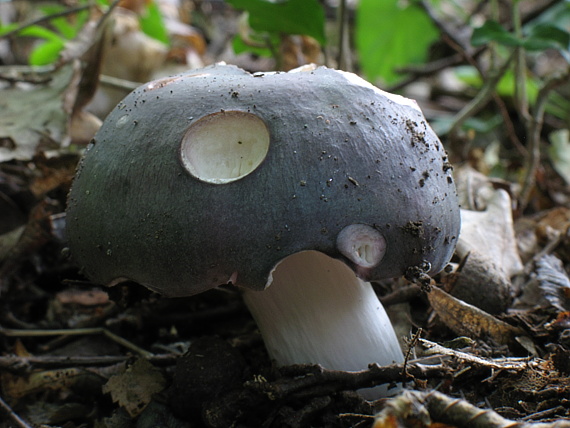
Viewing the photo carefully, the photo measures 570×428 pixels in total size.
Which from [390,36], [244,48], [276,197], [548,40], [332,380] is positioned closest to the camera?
[276,197]

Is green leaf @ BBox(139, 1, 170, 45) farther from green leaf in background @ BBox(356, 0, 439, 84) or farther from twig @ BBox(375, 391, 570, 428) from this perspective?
twig @ BBox(375, 391, 570, 428)

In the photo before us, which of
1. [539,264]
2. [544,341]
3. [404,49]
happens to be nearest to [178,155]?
[544,341]

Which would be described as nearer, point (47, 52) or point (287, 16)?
point (287, 16)

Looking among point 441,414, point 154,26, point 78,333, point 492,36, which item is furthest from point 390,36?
point 441,414

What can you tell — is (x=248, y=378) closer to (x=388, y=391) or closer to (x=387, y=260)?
(x=388, y=391)

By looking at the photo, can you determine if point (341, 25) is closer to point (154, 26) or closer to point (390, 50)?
point (390, 50)

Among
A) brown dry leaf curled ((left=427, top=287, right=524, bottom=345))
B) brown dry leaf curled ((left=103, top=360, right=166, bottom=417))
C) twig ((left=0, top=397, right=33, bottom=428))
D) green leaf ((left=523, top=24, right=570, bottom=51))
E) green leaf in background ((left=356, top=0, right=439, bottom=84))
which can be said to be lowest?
twig ((left=0, top=397, right=33, bottom=428))

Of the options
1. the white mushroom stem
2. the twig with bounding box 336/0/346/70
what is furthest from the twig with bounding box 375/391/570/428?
the twig with bounding box 336/0/346/70
